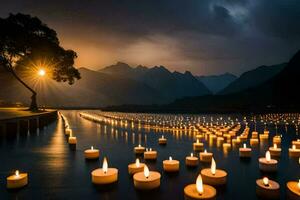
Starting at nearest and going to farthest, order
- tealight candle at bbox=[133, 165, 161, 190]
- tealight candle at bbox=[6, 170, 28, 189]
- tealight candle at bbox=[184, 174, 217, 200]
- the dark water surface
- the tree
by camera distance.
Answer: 1. tealight candle at bbox=[184, 174, 217, 200]
2. the dark water surface
3. tealight candle at bbox=[133, 165, 161, 190]
4. tealight candle at bbox=[6, 170, 28, 189]
5. the tree

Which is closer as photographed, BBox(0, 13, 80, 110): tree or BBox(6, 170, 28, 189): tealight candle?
BBox(6, 170, 28, 189): tealight candle

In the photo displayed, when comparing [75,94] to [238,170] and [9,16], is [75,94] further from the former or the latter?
[238,170]

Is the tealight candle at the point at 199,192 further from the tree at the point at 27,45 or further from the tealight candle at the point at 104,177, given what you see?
the tree at the point at 27,45

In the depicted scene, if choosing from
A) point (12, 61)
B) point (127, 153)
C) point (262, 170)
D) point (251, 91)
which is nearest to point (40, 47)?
point (12, 61)

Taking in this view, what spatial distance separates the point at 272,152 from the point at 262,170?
2.17m

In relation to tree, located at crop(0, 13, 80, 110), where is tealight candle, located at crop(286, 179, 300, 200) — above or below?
below

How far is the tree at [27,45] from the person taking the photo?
80.5 ft

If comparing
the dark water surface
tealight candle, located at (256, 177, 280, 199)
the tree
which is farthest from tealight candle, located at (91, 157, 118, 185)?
the tree

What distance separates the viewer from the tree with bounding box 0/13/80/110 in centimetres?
2454

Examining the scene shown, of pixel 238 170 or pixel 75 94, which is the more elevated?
pixel 75 94

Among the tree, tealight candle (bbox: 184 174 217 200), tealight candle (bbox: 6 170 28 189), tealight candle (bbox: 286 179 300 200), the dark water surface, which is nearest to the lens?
tealight candle (bbox: 184 174 217 200)

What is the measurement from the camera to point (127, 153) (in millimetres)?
8070

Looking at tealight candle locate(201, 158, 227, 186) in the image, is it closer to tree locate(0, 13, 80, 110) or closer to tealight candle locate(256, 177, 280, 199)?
tealight candle locate(256, 177, 280, 199)

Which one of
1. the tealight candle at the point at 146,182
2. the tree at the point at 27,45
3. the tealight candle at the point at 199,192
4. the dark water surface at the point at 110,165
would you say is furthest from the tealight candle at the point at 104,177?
the tree at the point at 27,45
